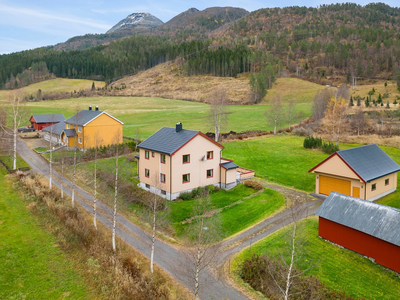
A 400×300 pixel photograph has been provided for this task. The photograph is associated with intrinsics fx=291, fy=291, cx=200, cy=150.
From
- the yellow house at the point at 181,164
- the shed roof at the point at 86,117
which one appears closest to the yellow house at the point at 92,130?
the shed roof at the point at 86,117

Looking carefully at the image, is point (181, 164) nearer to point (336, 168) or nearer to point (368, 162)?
point (336, 168)

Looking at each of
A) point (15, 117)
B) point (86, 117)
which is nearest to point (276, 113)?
point (86, 117)

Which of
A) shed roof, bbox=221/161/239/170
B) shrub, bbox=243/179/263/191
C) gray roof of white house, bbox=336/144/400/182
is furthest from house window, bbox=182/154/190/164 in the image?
gray roof of white house, bbox=336/144/400/182

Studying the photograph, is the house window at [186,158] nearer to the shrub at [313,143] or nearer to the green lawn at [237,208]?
the green lawn at [237,208]

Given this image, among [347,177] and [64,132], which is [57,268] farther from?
[64,132]


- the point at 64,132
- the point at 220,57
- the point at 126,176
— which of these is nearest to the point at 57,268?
the point at 126,176

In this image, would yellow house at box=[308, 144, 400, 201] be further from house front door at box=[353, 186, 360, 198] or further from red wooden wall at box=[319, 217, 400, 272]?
red wooden wall at box=[319, 217, 400, 272]

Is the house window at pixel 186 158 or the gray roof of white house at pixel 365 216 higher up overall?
the house window at pixel 186 158
